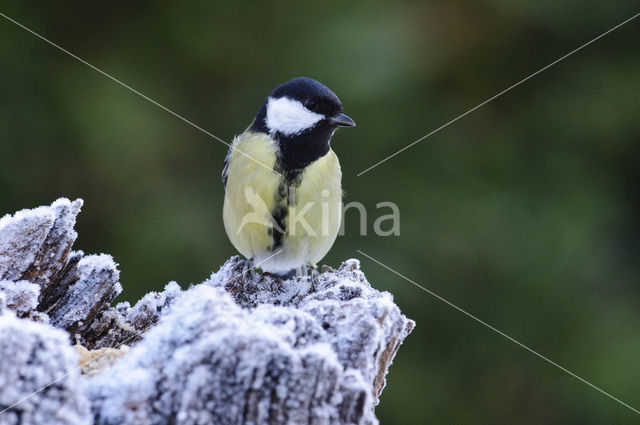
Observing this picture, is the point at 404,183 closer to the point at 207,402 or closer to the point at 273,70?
the point at 273,70

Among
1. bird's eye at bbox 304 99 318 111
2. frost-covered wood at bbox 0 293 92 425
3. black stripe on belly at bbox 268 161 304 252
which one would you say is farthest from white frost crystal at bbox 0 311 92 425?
bird's eye at bbox 304 99 318 111

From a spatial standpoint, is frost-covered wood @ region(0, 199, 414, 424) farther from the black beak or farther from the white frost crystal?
the black beak

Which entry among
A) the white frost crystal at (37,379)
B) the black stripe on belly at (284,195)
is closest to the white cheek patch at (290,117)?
the black stripe on belly at (284,195)

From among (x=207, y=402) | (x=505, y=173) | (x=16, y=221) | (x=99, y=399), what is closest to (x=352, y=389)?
(x=207, y=402)

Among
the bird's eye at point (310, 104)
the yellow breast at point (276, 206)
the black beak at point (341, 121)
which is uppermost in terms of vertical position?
the bird's eye at point (310, 104)

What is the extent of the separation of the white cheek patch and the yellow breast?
0.05 meters

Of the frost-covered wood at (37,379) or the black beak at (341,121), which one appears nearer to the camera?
the frost-covered wood at (37,379)

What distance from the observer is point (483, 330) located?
7.09 feet

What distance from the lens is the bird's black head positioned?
1.68 meters

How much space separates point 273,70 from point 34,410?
1815mm

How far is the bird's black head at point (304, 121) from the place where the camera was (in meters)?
1.68

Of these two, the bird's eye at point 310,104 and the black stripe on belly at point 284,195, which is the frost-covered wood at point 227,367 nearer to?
the black stripe on belly at point 284,195

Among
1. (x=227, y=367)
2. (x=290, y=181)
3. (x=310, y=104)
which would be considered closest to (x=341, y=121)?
(x=310, y=104)

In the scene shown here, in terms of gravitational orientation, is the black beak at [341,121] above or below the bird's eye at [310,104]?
below
